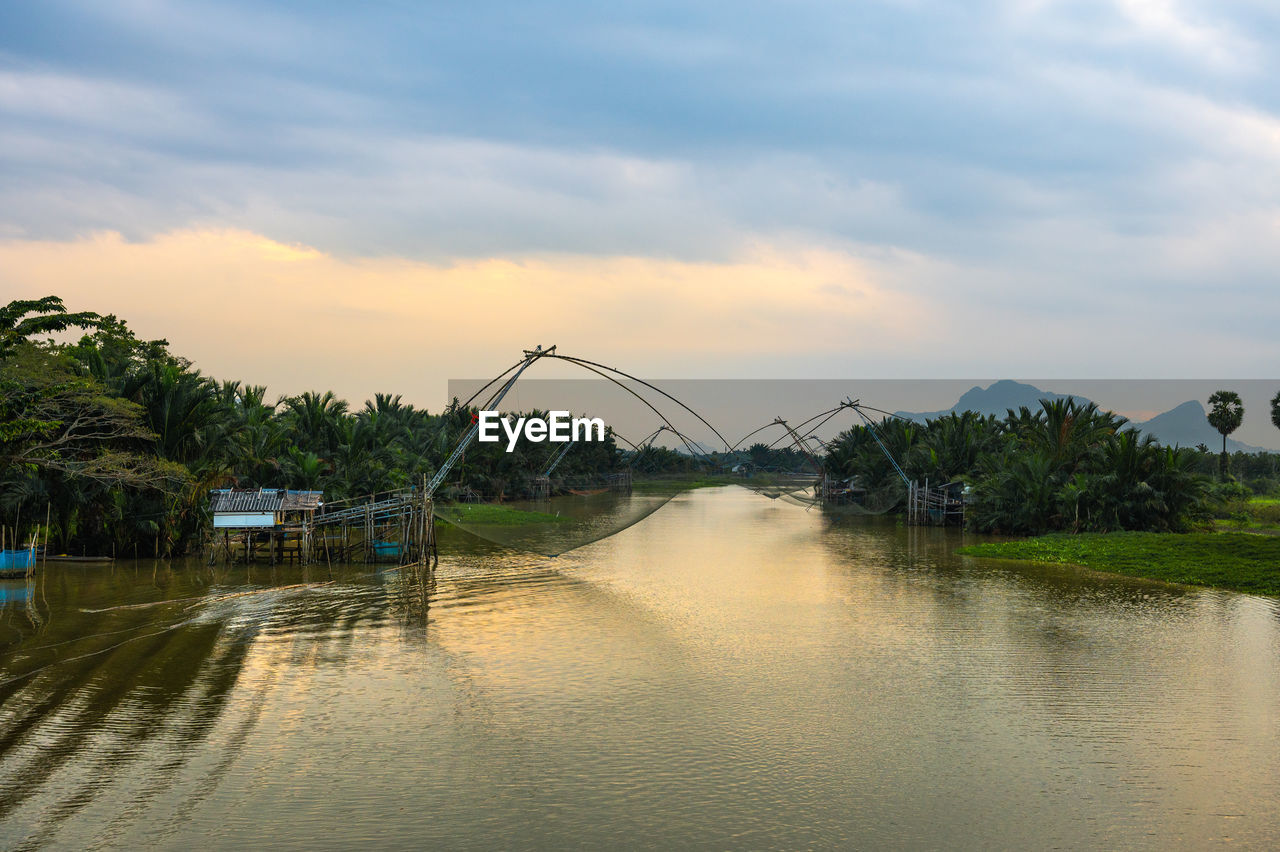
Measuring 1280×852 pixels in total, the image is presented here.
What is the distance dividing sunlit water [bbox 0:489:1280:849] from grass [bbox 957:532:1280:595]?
1139 millimetres

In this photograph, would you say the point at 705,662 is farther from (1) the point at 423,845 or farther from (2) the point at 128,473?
(2) the point at 128,473

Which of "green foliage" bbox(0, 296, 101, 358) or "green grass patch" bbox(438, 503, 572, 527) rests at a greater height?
"green foliage" bbox(0, 296, 101, 358)

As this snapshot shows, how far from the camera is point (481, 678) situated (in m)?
8.93

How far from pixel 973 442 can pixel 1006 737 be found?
25.5 meters

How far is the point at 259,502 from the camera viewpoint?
696 inches

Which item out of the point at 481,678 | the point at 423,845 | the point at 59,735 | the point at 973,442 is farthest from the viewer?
the point at 973,442

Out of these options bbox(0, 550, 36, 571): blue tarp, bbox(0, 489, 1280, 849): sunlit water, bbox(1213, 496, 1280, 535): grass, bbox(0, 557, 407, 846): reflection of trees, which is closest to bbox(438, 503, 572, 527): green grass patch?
bbox(0, 550, 36, 571): blue tarp

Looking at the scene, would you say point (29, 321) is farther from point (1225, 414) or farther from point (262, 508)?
point (1225, 414)

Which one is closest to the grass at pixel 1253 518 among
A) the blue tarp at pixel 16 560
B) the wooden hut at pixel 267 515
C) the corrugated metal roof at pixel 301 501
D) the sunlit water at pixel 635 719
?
the sunlit water at pixel 635 719

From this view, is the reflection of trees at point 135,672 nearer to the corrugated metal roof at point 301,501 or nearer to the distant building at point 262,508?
the distant building at point 262,508

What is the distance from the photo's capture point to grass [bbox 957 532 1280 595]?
1487 centimetres

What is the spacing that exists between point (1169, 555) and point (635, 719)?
1390 cm

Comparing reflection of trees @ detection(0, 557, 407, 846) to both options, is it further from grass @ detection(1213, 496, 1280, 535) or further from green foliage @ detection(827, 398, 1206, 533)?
grass @ detection(1213, 496, 1280, 535)

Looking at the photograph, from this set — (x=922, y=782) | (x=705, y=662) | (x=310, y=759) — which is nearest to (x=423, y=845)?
(x=310, y=759)
